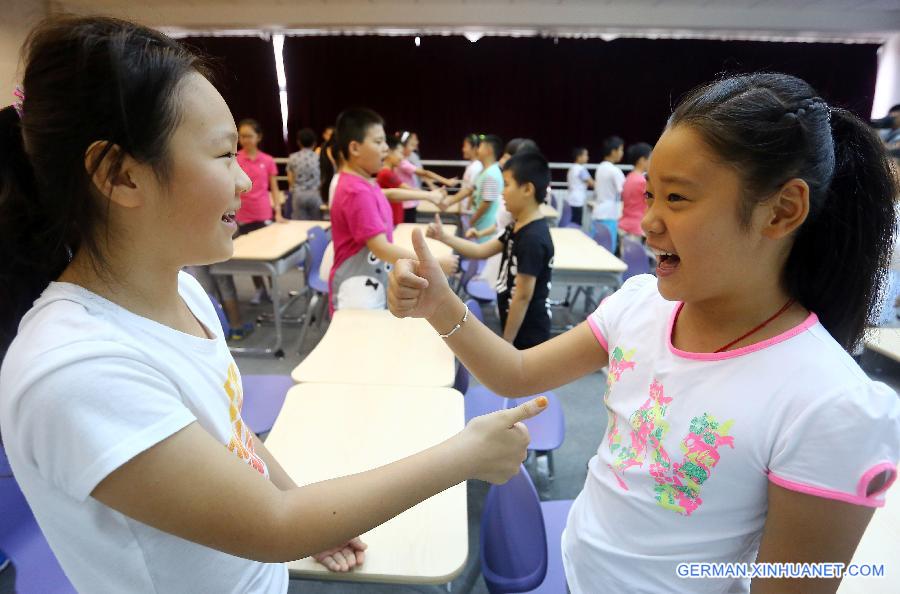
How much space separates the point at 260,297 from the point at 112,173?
4.47 meters

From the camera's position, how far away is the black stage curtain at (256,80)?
8203 mm

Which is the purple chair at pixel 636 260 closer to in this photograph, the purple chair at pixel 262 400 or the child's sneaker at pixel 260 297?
the purple chair at pixel 262 400

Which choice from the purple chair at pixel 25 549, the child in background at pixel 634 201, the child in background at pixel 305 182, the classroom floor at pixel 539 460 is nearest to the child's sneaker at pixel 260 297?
the classroom floor at pixel 539 460

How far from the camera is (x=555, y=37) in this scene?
8.04 metres

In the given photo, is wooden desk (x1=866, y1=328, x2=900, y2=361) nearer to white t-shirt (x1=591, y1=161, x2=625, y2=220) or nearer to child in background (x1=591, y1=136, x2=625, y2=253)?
child in background (x1=591, y1=136, x2=625, y2=253)

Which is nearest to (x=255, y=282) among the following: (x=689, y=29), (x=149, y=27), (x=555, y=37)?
(x=149, y=27)

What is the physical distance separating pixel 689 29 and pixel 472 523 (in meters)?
8.29

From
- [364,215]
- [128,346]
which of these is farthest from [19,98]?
[364,215]

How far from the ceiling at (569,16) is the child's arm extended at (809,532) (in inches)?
317

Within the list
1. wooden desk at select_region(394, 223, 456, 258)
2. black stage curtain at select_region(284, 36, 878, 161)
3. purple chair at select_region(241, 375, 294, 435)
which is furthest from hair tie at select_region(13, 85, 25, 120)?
black stage curtain at select_region(284, 36, 878, 161)

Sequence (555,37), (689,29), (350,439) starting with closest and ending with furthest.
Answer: (350,439), (689,29), (555,37)

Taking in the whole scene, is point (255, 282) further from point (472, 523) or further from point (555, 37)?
point (555, 37)

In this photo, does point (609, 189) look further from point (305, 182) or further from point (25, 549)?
point (25, 549)

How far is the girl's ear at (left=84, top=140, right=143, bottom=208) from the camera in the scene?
0.58m
